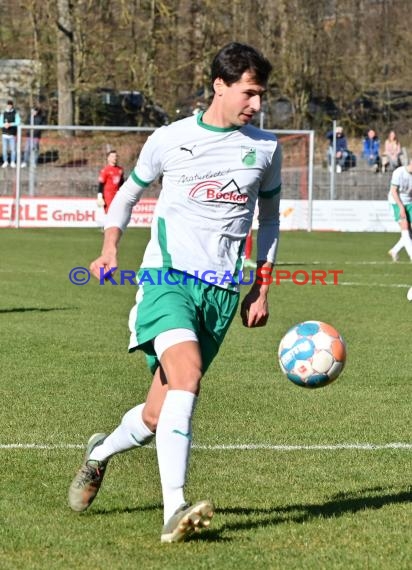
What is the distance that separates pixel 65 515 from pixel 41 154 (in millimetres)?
27065

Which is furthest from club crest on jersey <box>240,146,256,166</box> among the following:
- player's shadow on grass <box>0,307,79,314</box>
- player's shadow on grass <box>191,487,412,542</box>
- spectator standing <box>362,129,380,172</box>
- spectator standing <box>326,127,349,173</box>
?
spectator standing <box>362,129,380,172</box>

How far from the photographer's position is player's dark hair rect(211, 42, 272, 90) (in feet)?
16.6

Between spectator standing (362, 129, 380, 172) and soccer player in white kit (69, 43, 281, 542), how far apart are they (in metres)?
29.2

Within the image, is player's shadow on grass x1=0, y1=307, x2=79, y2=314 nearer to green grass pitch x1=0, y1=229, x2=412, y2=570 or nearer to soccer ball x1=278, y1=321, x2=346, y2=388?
green grass pitch x1=0, y1=229, x2=412, y2=570

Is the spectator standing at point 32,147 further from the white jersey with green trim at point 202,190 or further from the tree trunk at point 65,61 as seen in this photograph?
the white jersey with green trim at point 202,190

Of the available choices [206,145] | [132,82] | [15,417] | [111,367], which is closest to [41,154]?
[132,82]

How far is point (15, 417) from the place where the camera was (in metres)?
7.49

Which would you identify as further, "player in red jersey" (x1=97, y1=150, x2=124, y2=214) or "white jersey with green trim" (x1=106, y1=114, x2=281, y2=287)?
"player in red jersey" (x1=97, y1=150, x2=124, y2=214)

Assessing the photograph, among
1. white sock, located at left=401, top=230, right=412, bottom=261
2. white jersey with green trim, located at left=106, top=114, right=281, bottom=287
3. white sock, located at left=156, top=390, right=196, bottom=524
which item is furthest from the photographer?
white sock, located at left=401, top=230, right=412, bottom=261

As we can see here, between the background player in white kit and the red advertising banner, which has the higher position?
the background player in white kit

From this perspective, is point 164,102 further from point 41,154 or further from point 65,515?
point 65,515

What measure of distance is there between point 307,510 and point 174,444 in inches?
35.9

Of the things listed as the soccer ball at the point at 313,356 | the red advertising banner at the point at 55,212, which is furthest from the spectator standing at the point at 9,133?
the soccer ball at the point at 313,356

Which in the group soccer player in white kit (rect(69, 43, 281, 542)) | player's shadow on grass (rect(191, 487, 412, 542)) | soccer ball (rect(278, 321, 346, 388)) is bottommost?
player's shadow on grass (rect(191, 487, 412, 542))
